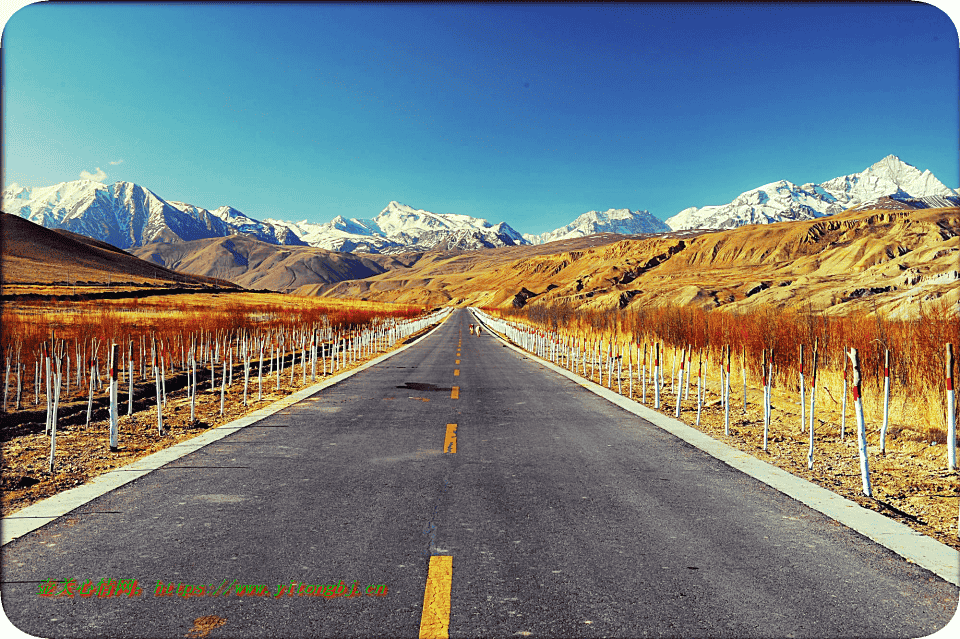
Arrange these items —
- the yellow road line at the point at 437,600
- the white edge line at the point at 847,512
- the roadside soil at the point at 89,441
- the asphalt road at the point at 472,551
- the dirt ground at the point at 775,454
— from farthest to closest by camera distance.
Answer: the roadside soil at the point at 89,441 → the dirt ground at the point at 775,454 → the white edge line at the point at 847,512 → the asphalt road at the point at 472,551 → the yellow road line at the point at 437,600

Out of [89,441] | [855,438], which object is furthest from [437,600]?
[855,438]

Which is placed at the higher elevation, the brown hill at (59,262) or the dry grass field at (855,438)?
the brown hill at (59,262)

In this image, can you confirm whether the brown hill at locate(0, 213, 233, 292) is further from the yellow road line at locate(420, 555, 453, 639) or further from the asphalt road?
the yellow road line at locate(420, 555, 453, 639)

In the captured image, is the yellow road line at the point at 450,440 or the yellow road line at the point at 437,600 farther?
the yellow road line at the point at 450,440

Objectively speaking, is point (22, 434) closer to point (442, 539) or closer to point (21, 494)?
point (21, 494)

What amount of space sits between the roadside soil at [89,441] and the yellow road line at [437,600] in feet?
13.9

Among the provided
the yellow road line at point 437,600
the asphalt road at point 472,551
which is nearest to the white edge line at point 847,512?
the asphalt road at point 472,551

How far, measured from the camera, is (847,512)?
5.50 m

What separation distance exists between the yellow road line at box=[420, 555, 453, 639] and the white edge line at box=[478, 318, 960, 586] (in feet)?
11.7

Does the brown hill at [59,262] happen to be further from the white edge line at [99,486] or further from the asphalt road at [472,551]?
the asphalt road at [472,551]

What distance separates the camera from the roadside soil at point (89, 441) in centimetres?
632

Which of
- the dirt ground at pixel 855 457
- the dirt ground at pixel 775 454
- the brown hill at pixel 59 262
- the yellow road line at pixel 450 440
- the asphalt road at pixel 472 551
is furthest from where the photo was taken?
the brown hill at pixel 59 262

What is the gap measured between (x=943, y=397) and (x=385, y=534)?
10413mm

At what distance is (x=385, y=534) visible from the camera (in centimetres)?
475
